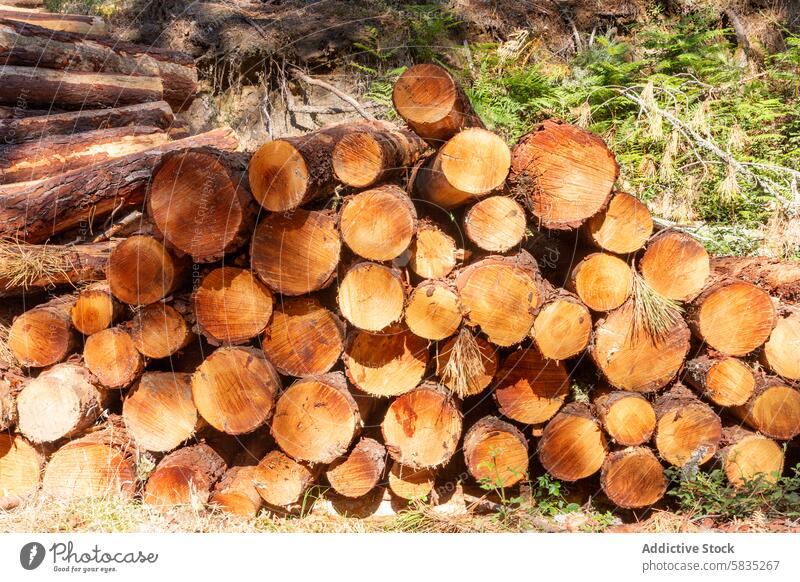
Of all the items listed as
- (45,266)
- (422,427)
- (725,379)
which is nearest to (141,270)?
(45,266)

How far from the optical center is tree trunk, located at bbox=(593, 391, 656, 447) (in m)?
3.33

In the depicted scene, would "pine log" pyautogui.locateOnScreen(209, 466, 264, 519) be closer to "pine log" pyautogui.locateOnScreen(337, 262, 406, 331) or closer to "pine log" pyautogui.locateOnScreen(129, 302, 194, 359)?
"pine log" pyautogui.locateOnScreen(129, 302, 194, 359)

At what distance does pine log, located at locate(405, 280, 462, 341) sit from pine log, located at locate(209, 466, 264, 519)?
1.26 metres

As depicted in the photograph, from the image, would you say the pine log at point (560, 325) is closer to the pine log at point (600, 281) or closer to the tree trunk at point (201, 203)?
the pine log at point (600, 281)

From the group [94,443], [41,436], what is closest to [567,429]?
[94,443]

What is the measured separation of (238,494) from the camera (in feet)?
11.2

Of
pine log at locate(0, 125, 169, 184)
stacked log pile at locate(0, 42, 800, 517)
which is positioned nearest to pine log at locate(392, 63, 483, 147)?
stacked log pile at locate(0, 42, 800, 517)

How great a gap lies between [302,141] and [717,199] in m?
3.45

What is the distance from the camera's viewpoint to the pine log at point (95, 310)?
11.3ft

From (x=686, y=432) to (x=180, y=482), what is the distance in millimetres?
2685

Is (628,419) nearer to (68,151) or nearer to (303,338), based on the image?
(303,338)

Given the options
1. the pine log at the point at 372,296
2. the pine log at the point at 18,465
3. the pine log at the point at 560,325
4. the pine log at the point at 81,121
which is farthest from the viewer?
the pine log at the point at 81,121

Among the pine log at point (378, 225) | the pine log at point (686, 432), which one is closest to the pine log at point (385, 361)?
the pine log at point (378, 225)

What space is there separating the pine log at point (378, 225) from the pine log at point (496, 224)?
0.31 m
